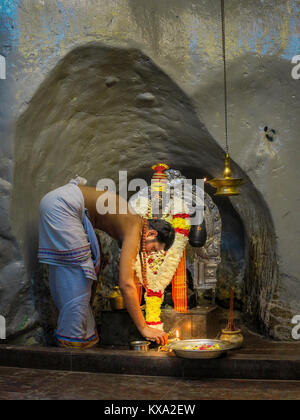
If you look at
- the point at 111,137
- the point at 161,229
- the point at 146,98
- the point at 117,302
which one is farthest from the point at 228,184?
the point at 117,302

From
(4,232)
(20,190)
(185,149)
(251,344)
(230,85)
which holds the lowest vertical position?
(251,344)

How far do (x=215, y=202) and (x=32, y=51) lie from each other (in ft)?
9.49

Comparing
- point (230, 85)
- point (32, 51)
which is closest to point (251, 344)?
point (230, 85)

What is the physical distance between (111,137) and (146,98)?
66 centimetres

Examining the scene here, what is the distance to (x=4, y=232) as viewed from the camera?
13.3ft

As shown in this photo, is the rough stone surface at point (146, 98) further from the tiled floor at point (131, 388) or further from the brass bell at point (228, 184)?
the tiled floor at point (131, 388)

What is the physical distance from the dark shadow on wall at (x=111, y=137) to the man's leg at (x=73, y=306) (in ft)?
1.80

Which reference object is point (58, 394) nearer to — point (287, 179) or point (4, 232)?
point (4, 232)

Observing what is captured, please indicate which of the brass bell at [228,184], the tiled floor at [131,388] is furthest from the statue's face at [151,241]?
the tiled floor at [131,388]

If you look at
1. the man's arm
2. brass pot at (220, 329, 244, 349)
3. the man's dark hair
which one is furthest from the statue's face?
brass pot at (220, 329, 244, 349)

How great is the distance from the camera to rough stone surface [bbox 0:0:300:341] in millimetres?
4164

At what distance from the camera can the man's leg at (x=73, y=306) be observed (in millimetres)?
3740

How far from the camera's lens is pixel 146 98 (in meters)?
4.86

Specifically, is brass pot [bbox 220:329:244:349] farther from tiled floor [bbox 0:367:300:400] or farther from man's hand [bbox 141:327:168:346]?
tiled floor [bbox 0:367:300:400]
